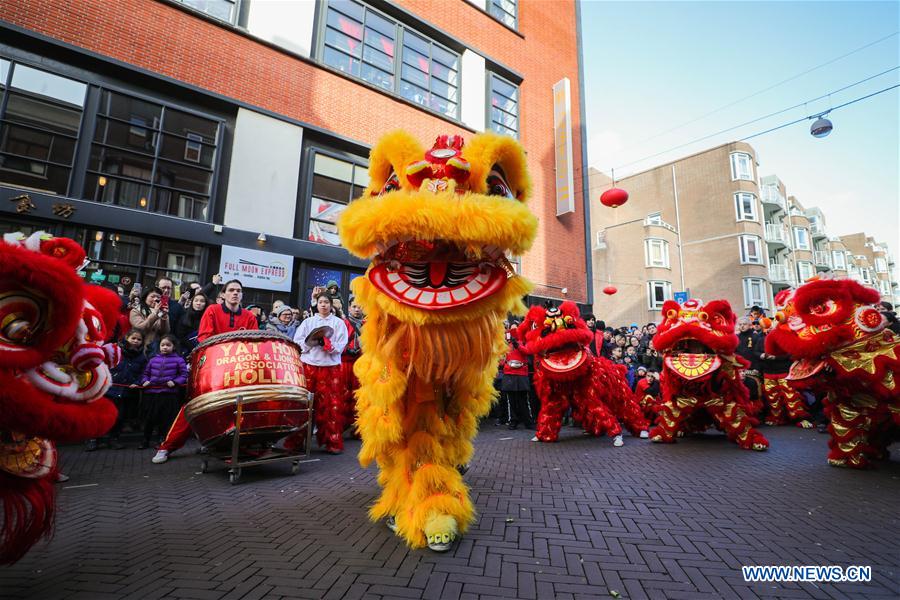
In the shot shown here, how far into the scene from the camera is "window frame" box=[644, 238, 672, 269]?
88.4 feet

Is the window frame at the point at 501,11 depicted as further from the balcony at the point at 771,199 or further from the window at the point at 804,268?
the window at the point at 804,268

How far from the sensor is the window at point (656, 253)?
2700 cm

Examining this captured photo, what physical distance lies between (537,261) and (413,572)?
12.7m

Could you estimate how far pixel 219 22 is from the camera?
9.04 meters

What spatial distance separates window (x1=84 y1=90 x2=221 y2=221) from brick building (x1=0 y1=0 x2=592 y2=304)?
0.02m

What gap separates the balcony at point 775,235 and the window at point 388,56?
90.6 feet

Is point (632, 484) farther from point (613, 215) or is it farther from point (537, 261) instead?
point (613, 215)

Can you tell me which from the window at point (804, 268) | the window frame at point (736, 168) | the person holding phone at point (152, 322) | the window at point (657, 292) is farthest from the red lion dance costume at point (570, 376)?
the window at point (804, 268)

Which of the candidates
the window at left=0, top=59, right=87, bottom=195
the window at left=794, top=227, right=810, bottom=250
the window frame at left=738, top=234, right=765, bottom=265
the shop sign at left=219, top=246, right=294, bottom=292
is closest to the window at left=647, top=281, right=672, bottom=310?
the window frame at left=738, top=234, right=765, bottom=265

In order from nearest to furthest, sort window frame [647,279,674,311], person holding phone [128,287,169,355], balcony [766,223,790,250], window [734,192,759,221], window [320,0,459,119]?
person holding phone [128,287,169,355] → window [320,0,459,119] → window [734,192,759,221] → window frame [647,279,674,311] → balcony [766,223,790,250]

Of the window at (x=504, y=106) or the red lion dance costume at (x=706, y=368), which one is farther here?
the window at (x=504, y=106)

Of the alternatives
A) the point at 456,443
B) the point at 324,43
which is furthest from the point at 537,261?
the point at 456,443

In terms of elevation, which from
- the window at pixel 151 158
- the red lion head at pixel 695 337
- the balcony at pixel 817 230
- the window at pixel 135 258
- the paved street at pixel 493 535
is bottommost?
the paved street at pixel 493 535

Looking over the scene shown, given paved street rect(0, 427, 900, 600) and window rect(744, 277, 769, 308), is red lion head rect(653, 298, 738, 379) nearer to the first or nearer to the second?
paved street rect(0, 427, 900, 600)
